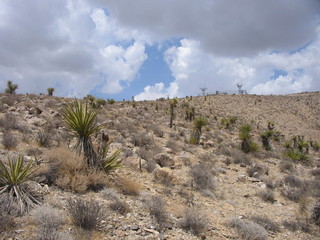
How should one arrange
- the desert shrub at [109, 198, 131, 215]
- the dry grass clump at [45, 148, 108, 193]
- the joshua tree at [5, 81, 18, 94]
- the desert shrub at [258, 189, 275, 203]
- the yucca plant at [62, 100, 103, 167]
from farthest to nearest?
the joshua tree at [5, 81, 18, 94] < the desert shrub at [258, 189, 275, 203] < the yucca plant at [62, 100, 103, 167] < the dry grass clump at [45, 148, 108, 193] < the desert shrub at [109, 198, 131, 215]

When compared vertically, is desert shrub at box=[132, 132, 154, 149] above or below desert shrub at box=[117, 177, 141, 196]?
above

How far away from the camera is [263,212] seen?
28.8 feet

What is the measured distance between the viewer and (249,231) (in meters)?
6.25

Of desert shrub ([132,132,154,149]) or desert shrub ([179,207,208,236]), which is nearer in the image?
desert shrub ([179,207,208,236])

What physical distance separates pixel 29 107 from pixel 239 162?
49.8 ft

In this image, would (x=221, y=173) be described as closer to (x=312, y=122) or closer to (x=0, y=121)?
(x=0, y=121)

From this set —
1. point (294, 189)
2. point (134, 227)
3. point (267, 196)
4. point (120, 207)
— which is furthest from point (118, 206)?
point (294, 189)

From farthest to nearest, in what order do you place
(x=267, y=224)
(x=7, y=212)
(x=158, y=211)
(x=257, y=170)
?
(x=257, y=170) < (x=267, y=224) < (x=158, y=211) < (x=7, y=212)

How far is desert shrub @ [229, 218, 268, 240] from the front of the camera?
6144 millimetres

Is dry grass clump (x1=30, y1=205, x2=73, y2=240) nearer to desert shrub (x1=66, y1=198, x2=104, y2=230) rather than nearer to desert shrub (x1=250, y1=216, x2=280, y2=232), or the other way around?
desert shrub (x1=66, y1=198, x2=104, y2=230)

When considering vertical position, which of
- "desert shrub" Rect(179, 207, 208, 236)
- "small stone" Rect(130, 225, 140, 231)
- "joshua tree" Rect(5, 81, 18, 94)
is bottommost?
"desert shrub" Rect(179, 207, 208, 236)

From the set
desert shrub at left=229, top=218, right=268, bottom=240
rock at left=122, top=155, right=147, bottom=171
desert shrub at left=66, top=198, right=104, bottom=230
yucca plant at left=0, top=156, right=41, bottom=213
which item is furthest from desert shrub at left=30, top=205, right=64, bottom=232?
rock at left=122, top=155, right=147, bottom=171

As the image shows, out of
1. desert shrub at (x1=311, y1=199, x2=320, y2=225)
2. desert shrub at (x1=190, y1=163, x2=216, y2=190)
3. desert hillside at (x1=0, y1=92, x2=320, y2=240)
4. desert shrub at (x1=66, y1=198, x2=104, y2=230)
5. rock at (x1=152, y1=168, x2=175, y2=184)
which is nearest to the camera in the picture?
desert shrub at (x1=66, y1=198, x2=104, y2=230)

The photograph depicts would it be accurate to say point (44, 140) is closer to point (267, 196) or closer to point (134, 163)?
point (134, 163)
